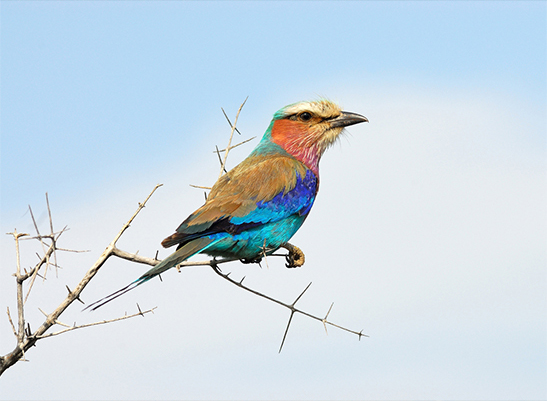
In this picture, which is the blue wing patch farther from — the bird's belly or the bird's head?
the bird's head

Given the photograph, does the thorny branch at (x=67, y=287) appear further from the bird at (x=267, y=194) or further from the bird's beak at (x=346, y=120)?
the bird's beak at (x=346, y=120)

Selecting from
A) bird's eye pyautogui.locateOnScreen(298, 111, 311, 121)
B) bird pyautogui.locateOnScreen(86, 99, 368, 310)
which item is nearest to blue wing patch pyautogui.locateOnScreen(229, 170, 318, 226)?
bird pyautogui.locateOnScreen(86, 99, 368, 310)

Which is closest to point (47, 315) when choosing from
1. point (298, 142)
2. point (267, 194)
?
point (267, 194)

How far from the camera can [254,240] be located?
5.23 metres

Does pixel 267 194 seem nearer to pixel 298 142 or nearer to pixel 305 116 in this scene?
pixel 298 142

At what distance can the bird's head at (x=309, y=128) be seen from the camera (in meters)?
6.17

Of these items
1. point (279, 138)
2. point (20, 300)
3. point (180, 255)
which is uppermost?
point (279, 138)

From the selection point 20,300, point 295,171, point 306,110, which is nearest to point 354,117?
point 306,110

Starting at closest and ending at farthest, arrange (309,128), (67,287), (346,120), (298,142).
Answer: (67,287), (298,142), (309,128), (346,120)

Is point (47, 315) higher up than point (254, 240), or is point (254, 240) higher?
point (254, 240)

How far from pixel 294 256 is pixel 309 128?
1491mm

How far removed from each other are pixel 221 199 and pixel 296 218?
761mm

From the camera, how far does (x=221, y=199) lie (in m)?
5.25

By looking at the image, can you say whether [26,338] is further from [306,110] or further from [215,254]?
[306,110]
